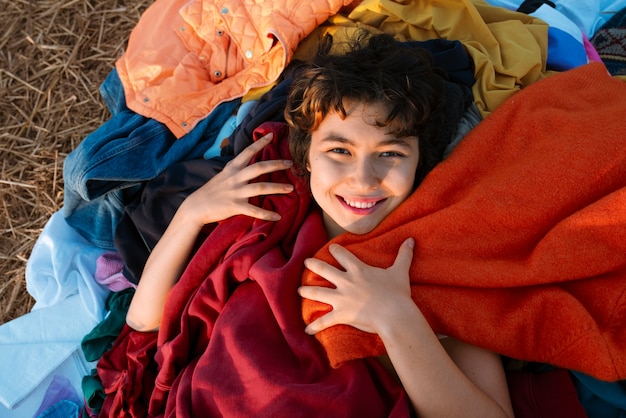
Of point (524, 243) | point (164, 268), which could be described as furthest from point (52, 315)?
point (524, 243)

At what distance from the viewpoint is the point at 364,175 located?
1.91m

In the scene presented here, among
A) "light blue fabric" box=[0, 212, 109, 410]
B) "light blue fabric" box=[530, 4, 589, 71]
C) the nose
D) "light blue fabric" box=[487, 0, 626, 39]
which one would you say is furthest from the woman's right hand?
"light blue fabric" box=[487, 0, 626, 39]

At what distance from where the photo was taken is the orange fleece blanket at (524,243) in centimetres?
187

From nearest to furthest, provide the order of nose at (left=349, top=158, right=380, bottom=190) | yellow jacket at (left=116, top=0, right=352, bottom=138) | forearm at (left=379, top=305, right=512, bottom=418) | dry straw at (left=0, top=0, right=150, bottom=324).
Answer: forearm at (left=379, top=305, right=512, bottom=418)
nose at (left=349, top=158, right=380, bottom=190)
yellow jacket at (left=116, top=0, right=352, bottom=138)
dry straw at (left=0, top=0, right=150, bottom=324)

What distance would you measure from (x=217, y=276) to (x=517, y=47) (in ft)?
5.02

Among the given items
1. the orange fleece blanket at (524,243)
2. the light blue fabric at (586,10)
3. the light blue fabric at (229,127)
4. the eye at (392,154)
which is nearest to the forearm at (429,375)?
the orange fleece blanket at (524,243)

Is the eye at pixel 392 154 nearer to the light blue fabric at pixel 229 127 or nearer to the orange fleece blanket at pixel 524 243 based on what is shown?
the orange fleece blanket at pixel 524 243

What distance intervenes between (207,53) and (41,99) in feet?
4.51

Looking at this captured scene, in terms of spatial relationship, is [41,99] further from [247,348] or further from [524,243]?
[524,243]

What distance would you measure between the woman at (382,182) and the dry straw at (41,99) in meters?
1.68

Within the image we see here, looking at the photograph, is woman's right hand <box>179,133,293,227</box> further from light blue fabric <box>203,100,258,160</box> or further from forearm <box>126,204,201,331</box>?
light blue fabric <box>203,100,258,160</box>

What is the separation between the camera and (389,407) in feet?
6.38

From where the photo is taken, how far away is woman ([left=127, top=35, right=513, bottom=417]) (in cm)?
183

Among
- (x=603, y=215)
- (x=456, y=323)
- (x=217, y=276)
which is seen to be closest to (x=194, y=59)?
(x=217, y=276)
